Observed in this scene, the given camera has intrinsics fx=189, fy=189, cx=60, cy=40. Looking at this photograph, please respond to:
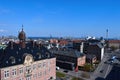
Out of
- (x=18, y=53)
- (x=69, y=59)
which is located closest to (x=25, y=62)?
(x=18, y=53)

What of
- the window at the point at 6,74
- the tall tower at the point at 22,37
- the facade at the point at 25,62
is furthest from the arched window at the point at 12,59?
the tall tower at the point at 22,37

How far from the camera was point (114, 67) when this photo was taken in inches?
3369

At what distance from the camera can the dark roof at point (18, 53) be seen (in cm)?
5125

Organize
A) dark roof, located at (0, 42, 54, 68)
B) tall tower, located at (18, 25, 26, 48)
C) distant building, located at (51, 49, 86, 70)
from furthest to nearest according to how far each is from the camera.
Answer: distant building, located at (51, 49, 86, 70), tall tower, located at (18, 25, 26, 48), dark roof, located at (0, 42, 54, 68)

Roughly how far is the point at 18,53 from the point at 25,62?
3368 millimetres

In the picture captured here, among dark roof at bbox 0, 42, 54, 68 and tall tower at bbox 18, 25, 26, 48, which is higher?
tall tower at bbox 18, 25, 26, 48

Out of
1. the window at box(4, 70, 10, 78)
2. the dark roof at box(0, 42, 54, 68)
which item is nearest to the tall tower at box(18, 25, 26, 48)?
the dark roof at box(0, 42, 54, 68)

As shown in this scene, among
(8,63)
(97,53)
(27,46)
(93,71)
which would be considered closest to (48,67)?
(27,46)

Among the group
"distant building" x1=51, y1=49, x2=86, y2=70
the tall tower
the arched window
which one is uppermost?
the tall tower

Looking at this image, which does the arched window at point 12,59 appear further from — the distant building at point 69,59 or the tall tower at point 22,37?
the distant building at point 69,59

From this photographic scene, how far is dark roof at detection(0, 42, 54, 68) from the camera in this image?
168ft

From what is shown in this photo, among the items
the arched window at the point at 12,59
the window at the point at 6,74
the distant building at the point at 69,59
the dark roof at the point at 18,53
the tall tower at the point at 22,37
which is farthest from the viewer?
the distant building at the point at 69,59

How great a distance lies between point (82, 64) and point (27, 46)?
35.9 metres

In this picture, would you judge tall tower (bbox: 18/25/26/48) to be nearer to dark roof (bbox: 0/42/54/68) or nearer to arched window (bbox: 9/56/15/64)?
dark roof (bbox: 0/42/54/68)
